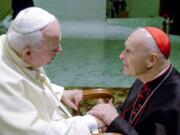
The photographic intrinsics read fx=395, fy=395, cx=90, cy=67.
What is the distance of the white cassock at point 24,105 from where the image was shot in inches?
73.9

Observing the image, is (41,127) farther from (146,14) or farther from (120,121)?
(146,14)

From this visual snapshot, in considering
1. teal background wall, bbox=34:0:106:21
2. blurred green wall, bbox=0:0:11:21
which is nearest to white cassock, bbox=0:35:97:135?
blurred green wall, bbox=0:0:11:21

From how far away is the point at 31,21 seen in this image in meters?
2.00

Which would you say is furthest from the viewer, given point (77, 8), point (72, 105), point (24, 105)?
point (77, 8)

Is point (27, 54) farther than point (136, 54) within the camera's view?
No

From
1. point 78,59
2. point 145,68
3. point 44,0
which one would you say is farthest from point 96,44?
point 145,68

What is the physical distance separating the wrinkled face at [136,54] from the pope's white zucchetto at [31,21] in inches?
18.9

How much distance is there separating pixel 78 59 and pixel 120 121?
5.72m

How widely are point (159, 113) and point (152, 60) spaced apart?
0.29 meters

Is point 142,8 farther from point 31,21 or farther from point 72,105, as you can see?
point 31,21

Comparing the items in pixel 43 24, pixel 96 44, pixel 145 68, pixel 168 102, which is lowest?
pixel 96 44

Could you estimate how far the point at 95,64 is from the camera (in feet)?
24.0

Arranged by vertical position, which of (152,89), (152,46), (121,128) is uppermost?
(152,46)

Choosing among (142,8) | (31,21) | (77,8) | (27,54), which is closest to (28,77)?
(27,54)
